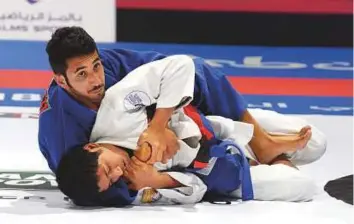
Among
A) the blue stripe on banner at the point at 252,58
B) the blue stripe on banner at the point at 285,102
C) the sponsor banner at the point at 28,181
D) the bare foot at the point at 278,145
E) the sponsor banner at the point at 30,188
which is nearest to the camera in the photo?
the sponsor banner at the point at 30,188

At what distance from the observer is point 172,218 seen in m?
2.69

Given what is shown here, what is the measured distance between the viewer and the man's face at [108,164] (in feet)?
8.77

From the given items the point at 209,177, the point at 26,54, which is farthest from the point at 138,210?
the point at 26,54

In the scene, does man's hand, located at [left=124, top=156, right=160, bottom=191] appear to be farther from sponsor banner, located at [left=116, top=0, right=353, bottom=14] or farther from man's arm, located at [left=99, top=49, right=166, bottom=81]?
sponsor banner, located at [left=116, top=0, right=353, bottom=14]

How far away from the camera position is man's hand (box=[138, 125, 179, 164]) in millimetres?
2697

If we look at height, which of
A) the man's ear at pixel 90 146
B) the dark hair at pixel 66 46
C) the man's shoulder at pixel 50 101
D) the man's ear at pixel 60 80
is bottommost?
the man's ear at pixel 90 146

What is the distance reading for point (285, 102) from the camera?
4.86 meters

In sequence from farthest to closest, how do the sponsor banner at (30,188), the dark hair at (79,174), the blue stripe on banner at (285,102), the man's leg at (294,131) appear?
the blue stripe on banner at (285,102), the man's leg at (294,131), the sponsor banner at (30,188), the dark hair at (79,174)

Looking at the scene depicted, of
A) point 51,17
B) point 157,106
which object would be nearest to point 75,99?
point 157,106

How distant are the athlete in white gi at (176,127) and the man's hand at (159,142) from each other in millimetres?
55

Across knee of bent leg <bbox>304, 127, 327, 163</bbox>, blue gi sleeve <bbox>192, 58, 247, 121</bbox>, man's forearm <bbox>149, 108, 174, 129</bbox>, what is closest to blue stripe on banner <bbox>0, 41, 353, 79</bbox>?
knee of bent leg <bbox>304, 127, 327, 163</bbox>

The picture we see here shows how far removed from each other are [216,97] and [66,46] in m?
0.69

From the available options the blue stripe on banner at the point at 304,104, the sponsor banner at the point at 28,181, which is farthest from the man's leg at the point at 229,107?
the blue stripe on banner at the point at 304,104

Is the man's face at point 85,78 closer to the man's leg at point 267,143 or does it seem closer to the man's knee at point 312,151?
the man's leg at point 267,143
